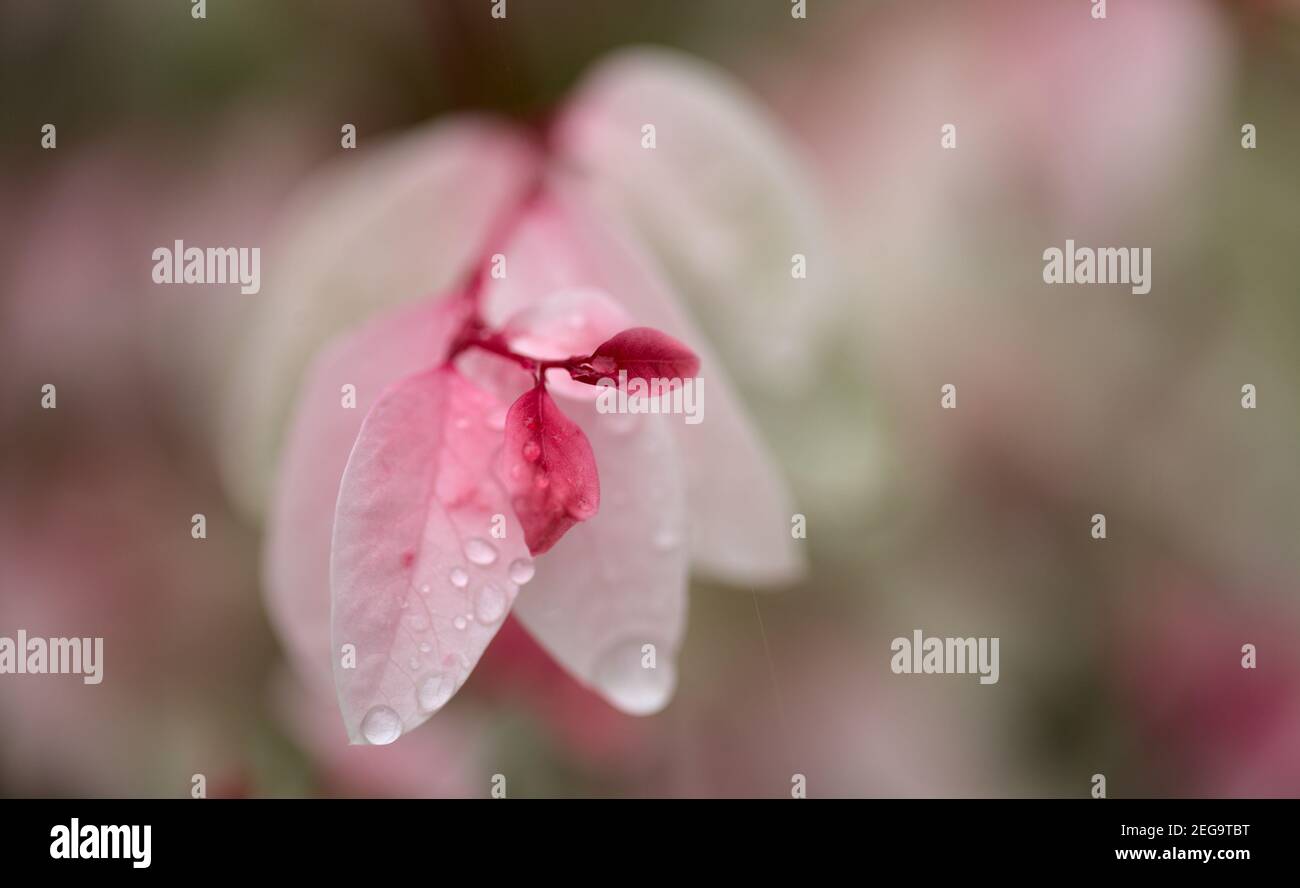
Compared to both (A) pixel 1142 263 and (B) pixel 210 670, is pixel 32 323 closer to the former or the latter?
(B) pixel 210 670

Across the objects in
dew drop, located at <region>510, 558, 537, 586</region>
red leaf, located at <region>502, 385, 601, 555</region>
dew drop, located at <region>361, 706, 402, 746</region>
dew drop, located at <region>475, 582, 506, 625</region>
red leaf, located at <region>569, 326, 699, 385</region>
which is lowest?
dew drop, located at <region>361, 706, 402, 746</region>

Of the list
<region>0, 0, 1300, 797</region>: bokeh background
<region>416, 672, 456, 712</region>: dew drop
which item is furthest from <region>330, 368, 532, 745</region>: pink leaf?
<region>0, 0, 1300, 797</region>: bokeh background

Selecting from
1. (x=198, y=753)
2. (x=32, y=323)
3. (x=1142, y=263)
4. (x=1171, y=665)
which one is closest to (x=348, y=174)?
(x=32, y=323)

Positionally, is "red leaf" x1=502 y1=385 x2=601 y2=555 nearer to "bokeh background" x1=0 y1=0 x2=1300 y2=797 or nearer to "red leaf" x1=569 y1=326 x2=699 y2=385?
"red leaf" x1=569 y1=326 x2=699 y2=385

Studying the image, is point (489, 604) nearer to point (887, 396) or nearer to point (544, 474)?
point (544, 474)

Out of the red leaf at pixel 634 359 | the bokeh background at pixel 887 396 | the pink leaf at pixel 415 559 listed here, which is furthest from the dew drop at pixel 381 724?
the bokeh background at pixel 887 396
